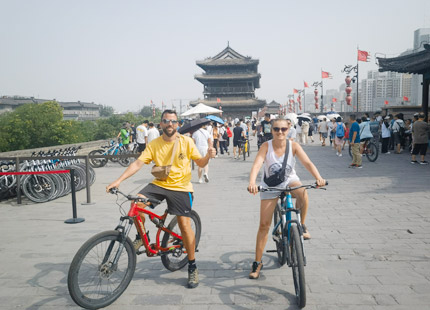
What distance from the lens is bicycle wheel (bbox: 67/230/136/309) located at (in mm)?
2822

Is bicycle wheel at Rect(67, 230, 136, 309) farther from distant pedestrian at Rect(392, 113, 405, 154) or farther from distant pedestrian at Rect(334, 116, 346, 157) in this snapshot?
distant pedestrian at Rect(392, 113, 405, 154)

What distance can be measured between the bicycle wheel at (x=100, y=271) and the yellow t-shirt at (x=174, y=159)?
2.26ft

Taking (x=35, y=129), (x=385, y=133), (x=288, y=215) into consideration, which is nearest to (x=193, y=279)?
(x=288, y=215)

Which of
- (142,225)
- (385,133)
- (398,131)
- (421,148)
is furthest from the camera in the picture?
(398,131)

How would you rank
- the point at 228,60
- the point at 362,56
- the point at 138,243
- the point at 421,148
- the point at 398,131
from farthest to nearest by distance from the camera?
the point at 228,60, the point at 362,56, the point at 398,131, the point at 421,148, the point at 138,243

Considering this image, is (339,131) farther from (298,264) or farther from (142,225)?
(142,225)

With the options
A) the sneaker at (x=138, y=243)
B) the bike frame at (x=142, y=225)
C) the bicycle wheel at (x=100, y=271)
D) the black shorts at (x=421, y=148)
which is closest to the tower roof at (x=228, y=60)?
the black shorts at (x=421, y=148)

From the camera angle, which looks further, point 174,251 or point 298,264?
point 174,251

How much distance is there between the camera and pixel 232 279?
3531mm

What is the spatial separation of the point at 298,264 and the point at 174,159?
4.95ft

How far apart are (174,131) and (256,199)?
4040 mm

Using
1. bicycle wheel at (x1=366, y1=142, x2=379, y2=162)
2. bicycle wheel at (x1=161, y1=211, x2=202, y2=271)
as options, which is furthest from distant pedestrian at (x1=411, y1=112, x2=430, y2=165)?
bicycle wheel at (x1=161, y1=211, x2=202, y2=271)

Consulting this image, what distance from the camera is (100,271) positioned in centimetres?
300

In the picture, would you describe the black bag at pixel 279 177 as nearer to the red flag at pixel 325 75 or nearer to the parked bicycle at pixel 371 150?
the parked bicycle at pixel 371 150
